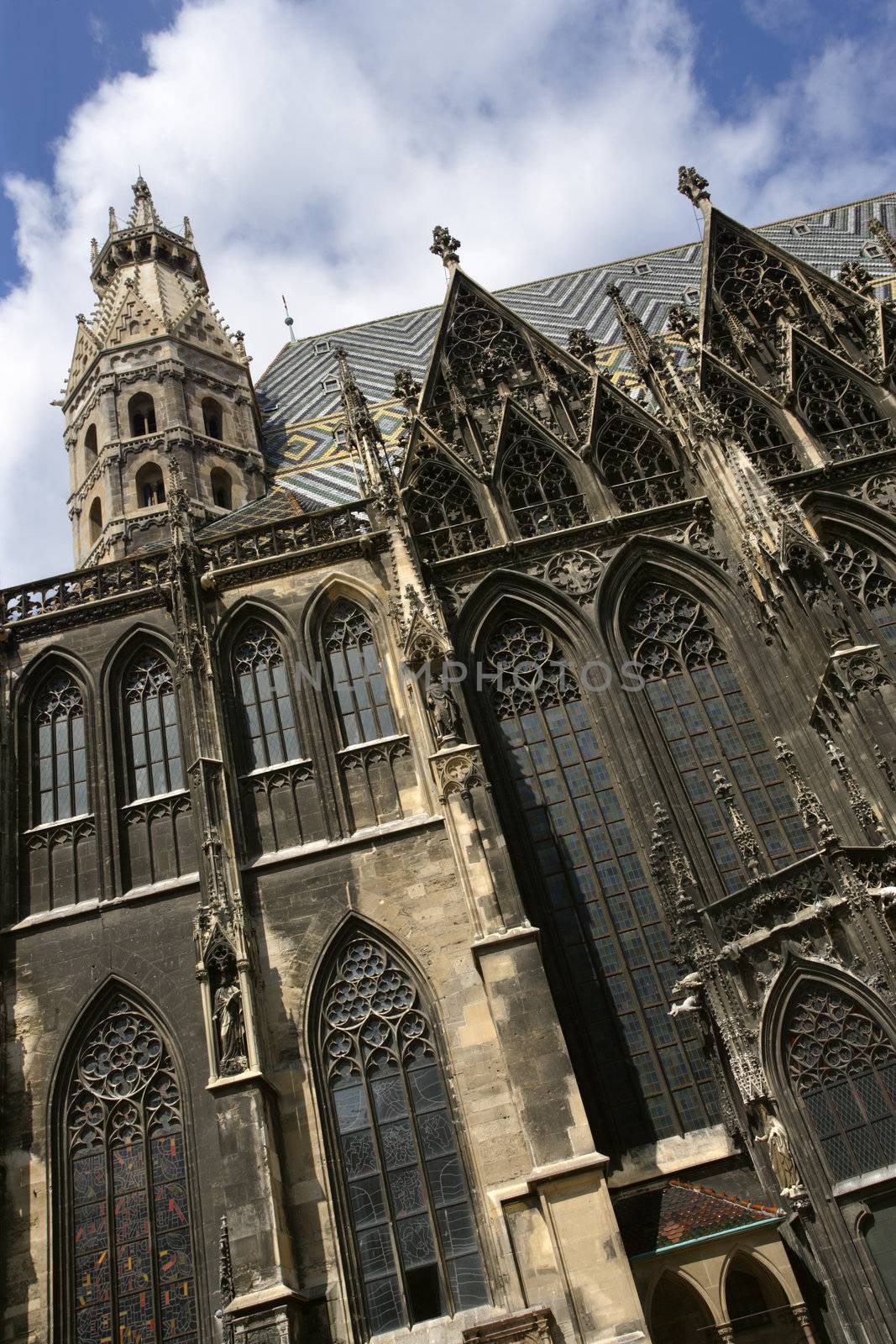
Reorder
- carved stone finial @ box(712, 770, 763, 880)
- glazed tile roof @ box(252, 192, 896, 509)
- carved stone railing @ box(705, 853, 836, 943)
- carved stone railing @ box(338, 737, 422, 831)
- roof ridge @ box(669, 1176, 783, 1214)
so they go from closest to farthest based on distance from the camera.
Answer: roof ridge @ box(669, 1176, 783, 1214) < carved stone railing @ box(705, 853, 836, 943) < carved stone finial @ box(712, 770, 763, 880) < carved stone railing @ box(338, 737, 422, 831) < glazed tile roof @ box(252, 192, 896, 509)

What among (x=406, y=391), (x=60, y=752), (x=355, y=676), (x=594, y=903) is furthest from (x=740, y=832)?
(x=406, y=391)

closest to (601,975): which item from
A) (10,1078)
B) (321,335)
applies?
(10,1078)

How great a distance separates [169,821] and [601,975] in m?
5.94

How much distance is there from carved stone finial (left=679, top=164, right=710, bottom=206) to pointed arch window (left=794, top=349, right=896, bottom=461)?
4.80 m

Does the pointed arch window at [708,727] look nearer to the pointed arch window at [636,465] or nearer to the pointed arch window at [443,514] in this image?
the pointed arch window at [636,465]

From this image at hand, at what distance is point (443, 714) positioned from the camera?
46.4 feet

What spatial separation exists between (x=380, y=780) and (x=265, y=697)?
2184 millimetres

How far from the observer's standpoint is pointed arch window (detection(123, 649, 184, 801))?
609 inches

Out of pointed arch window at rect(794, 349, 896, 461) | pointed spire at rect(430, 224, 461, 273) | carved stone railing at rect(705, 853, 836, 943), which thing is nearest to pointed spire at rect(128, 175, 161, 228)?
pointed spire at rect(430, 224, 461, 273)

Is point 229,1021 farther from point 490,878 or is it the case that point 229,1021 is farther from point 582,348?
point 582,348

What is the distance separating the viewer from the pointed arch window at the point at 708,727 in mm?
14523

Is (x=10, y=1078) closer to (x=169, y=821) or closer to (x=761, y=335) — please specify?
(x=169, y=821)

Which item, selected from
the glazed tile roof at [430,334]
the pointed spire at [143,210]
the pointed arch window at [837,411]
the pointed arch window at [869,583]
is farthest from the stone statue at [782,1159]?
the pointed spire at [143,210]

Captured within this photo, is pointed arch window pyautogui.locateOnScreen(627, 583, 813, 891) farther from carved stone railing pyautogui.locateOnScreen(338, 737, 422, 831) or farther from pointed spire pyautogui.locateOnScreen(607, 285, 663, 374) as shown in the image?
pointed spire pyautogui.locateOnScreen(607, 285, 663, 374)
